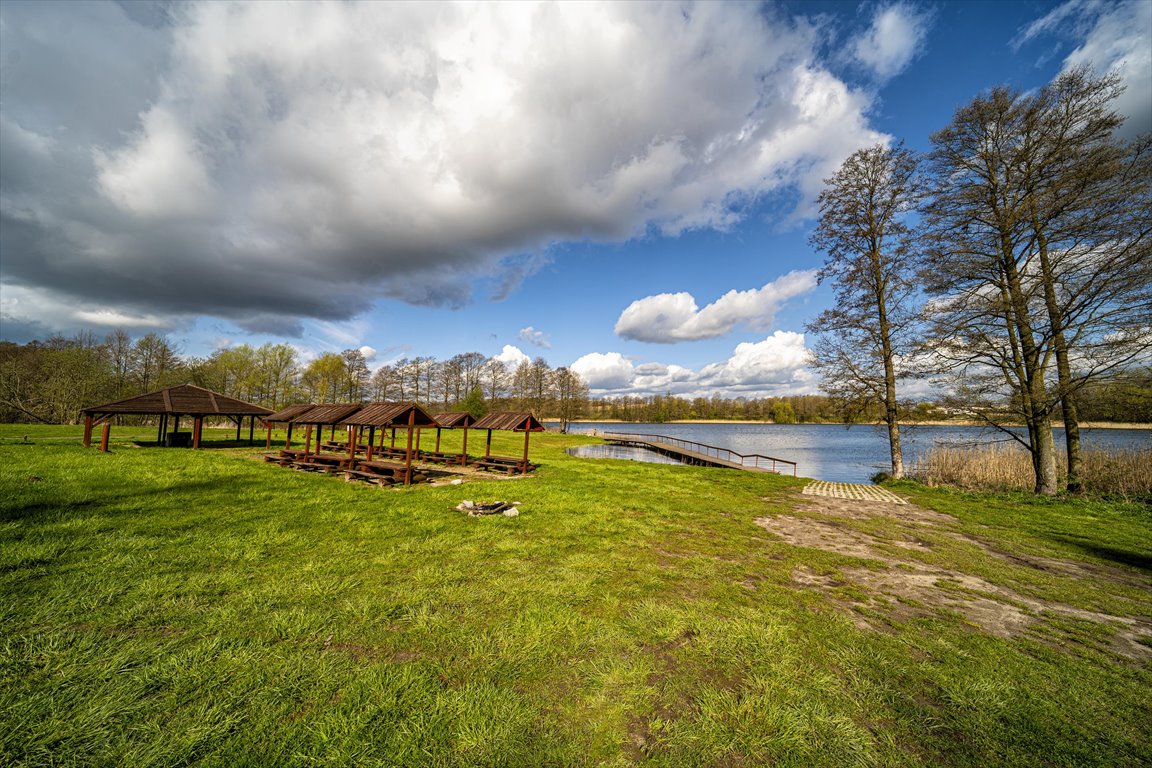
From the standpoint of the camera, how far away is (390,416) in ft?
43.4

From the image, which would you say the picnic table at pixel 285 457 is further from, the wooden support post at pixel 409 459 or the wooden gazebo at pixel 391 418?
the wooden support post at pixel 409 459

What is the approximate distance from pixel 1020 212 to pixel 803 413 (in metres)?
89.2

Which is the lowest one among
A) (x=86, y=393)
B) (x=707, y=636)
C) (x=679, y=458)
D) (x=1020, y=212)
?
(x=679, y=458)

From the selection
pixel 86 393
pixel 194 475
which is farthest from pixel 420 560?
pixel 86 393

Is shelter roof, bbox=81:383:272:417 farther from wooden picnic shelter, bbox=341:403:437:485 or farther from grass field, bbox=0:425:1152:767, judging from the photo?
grass field, bbox=0:425:1152:767

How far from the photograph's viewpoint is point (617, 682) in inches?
139

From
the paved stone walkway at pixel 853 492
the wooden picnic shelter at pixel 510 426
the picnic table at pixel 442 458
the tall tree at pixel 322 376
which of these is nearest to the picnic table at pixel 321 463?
the picnic table at pixel 442 458

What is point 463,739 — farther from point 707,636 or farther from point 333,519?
point 333,519

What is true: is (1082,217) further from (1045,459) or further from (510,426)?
(510,426)

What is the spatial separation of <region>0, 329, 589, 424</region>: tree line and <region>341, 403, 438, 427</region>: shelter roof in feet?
95.8

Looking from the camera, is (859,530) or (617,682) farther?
(859,530)

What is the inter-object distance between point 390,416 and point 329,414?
5.06m

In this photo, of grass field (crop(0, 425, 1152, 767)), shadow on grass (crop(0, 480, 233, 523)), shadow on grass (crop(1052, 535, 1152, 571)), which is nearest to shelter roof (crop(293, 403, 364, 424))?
shadow on grass (crop(0, 480, 233, 523))

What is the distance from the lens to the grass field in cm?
283
